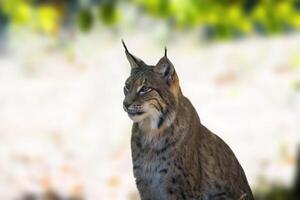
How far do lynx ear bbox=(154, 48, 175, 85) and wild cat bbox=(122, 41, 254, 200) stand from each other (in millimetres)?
44

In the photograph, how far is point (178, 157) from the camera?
431cm

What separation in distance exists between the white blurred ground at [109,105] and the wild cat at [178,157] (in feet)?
17.8

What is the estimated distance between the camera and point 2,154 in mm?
11320

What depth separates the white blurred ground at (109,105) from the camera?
34.8 feet

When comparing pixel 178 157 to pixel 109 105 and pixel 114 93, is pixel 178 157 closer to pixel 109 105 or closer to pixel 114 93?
pixel 109 105

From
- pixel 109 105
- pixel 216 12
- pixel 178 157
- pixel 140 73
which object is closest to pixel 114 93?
pixel 109 105

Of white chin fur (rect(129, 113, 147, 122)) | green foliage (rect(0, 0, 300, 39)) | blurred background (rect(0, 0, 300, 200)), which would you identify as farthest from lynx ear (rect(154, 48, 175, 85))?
blurred background (rect(0, 0, 300, 200))

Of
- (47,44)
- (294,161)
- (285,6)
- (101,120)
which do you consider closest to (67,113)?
(101,120)

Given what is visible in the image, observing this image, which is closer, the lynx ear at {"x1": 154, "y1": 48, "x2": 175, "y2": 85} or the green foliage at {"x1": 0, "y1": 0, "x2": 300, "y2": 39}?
the lynx ear at {"x1": 154, "y1": 48, "x2": 175, "y2": 85}

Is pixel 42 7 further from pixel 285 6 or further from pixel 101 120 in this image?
pixel 101 120

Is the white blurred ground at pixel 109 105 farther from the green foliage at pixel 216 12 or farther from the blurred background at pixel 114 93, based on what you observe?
the green foliage at pixel 216 12

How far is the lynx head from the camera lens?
12.9 feet

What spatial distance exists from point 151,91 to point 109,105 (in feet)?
27.6

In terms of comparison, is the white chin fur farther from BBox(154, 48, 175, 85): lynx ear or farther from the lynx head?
BBox(154, 48, 175, 85): lynx ear
